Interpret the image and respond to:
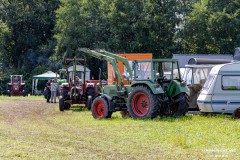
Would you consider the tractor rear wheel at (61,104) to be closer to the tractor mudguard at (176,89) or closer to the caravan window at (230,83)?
the tractor mudguard at (176,89)

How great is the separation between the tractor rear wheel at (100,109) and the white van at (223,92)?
130 inches

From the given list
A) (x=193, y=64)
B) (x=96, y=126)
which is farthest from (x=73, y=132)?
(x=193, y=64)

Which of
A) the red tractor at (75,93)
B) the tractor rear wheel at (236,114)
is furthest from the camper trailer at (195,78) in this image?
the red tractor at (75,93)

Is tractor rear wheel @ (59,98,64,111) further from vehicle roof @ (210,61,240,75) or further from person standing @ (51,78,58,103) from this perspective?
vehicle roof @ (210,61,240,75)

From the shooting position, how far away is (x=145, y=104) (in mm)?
17844

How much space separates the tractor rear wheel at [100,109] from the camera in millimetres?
18266

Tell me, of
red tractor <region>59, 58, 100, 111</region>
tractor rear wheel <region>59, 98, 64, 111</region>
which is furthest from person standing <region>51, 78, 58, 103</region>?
tractor rear wheel <region>59, 98, 64, 111</region>

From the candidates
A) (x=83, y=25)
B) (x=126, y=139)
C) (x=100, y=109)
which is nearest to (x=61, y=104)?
(x=100, y=109)

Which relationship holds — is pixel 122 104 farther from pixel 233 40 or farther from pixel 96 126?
pixel 233 40

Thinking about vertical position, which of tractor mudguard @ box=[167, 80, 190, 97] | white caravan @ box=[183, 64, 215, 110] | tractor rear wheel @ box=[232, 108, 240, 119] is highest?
white caravan @ box=[183, 64, 215, 110]

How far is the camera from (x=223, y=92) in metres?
17.5

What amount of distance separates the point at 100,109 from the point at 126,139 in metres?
6.53

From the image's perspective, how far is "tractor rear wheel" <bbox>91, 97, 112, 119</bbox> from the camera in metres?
18.3

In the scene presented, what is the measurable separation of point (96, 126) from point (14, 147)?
523 cm
